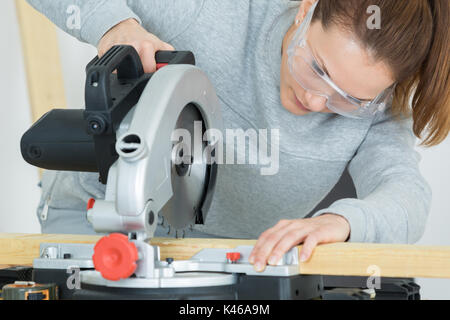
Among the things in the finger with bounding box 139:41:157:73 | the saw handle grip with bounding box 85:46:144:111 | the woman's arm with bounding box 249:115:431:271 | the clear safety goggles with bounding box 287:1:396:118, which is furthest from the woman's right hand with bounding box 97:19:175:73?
the woman's arm with bounding box 249:115:431:271

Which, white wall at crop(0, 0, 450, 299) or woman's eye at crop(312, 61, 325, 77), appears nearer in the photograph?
woman's eye at crop(312, 61, 325, 77)

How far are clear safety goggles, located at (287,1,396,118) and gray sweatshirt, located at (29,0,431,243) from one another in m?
0.17

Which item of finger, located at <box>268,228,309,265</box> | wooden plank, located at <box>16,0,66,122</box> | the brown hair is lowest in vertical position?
finger, located at <box>268,228,309,265</box>

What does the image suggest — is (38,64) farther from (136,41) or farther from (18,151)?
(136,41)

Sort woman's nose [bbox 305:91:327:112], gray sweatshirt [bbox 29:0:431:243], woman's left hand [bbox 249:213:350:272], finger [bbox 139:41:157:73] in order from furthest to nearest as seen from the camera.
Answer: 1. gray sweatshirt [bbox 29:0:431:243]
2. woman's nose [bbox 305:91:327:112]
3. finger [bbox 139:41:157:73]
4. woman's left hand [bbox 249:213:350:272]

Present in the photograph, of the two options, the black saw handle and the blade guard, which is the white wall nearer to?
the black saw handle

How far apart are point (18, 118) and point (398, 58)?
2.01 metres

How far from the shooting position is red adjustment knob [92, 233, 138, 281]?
3.42 ft

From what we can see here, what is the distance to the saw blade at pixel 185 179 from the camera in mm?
1213

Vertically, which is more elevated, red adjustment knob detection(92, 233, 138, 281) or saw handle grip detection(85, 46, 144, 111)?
saw handle grip detection(85, 46, 144, 111)

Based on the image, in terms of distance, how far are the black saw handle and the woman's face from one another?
12.5 inches

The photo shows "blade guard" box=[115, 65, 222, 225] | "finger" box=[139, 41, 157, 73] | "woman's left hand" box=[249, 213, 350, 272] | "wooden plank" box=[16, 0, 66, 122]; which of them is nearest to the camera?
"blade guard" box=[115, 65, 222, 225]

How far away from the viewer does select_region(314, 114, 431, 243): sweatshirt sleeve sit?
1.31 meters

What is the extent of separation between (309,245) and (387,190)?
1.26ft
